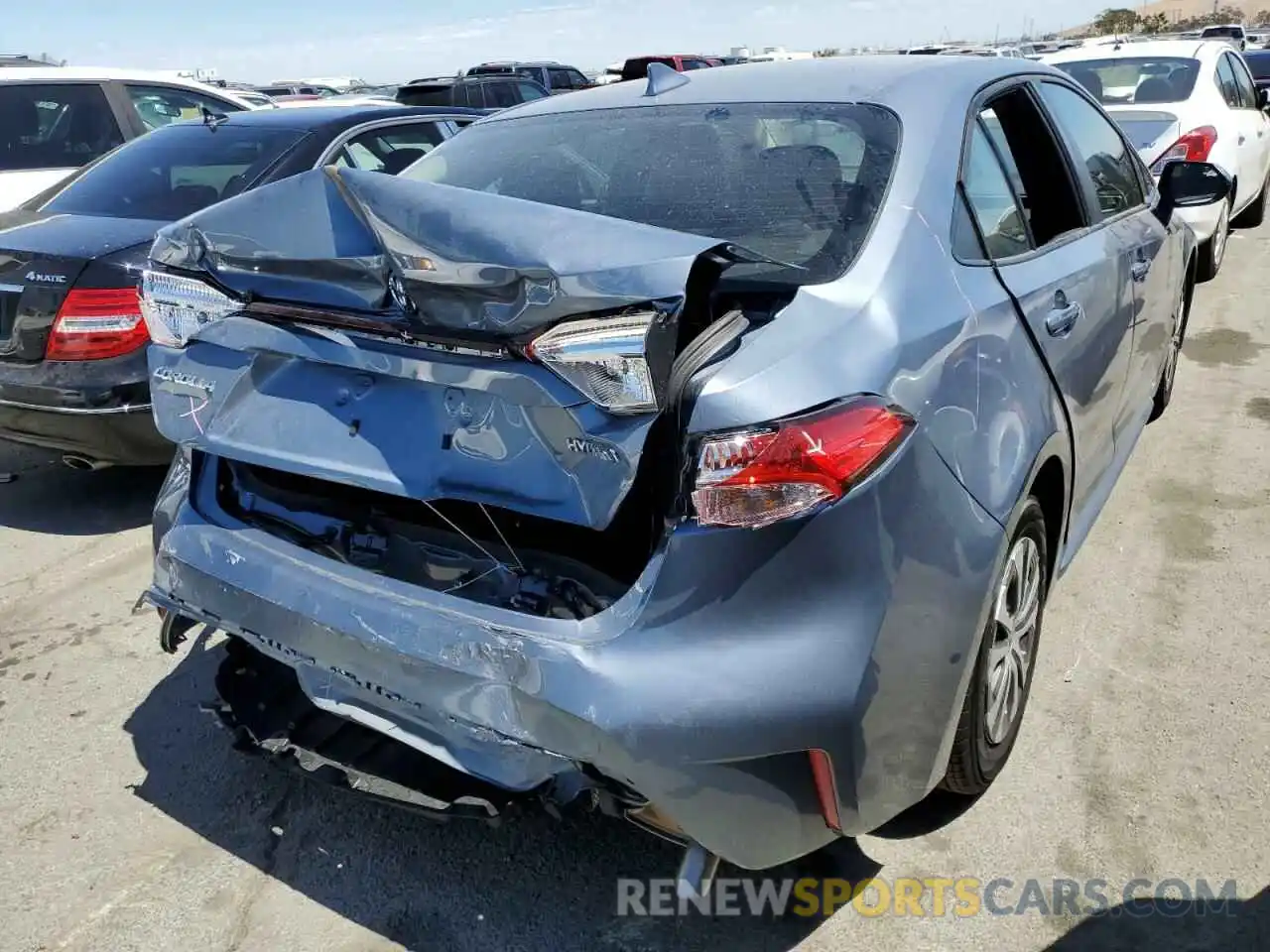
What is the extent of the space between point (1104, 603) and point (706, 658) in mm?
2175

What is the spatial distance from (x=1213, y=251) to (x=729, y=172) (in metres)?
6.38

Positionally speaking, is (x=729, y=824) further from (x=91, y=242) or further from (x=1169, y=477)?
(x=91, y=242)

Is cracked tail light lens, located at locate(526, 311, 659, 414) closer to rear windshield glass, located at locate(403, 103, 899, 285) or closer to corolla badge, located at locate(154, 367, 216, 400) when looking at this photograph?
rear windshield glass, located at locate(403, 103, 899, 285)

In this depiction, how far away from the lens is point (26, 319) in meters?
4.14

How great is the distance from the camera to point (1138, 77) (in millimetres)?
7855

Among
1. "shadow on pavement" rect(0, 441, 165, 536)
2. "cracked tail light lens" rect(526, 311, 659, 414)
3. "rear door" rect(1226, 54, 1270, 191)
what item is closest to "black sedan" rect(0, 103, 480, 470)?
"shadow on pavement" rect(0, 441, 165, 536)

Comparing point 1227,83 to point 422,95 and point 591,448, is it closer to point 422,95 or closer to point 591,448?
point 591,448

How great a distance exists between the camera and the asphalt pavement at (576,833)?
2264mm

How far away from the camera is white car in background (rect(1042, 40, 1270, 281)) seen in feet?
23.1

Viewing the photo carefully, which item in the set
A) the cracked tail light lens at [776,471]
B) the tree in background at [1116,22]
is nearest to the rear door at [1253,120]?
the cracked tail light lens at [776,471]

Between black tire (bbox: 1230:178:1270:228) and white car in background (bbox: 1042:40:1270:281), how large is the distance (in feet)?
2.83

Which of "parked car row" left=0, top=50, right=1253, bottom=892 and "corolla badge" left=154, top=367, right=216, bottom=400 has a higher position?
"corolla badge" left=154, top=367, right=216, bottom=400

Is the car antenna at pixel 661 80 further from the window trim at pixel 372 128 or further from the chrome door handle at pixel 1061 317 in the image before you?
the window trim at pixel 372 128

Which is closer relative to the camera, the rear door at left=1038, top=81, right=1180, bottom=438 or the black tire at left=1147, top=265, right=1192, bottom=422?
the rear door at left=1038, top=81, right=1180, bottom=438
